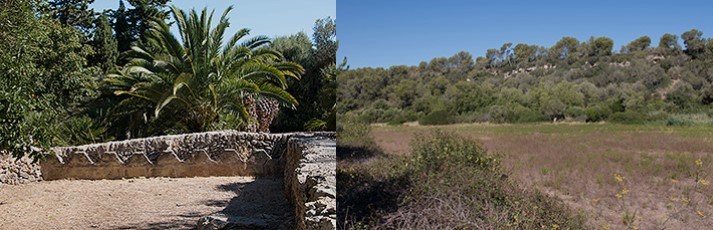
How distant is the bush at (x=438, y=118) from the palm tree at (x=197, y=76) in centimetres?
592

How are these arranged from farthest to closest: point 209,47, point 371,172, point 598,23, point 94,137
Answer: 1. point 209,47
2. point 94,137
3. point 371,172
4. point 598,23

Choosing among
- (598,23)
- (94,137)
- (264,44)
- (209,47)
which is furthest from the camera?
(264,44)

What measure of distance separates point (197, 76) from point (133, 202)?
4776 millimetres

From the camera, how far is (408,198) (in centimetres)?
486

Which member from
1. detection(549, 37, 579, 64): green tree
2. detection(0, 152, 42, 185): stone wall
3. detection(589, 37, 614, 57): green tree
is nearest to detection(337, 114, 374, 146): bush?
detection(549, 37, 579, 64): green tree

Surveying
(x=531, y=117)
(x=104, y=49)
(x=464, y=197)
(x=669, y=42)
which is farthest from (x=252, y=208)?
(x=104, y=49)

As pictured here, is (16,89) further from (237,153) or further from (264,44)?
(264,44)

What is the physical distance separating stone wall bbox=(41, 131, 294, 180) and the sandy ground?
27cm

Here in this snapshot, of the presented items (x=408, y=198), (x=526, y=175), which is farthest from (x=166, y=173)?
(x=526, y=175)

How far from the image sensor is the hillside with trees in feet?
14.8

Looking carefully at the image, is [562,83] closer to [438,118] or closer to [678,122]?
[678,122]

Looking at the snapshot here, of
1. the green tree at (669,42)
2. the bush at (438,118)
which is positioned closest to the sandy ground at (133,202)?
the bush at (438,118)

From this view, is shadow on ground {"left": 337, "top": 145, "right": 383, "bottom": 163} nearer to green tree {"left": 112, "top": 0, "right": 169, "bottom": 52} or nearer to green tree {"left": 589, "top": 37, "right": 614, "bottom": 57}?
green tree {"left": 589, "top": 37, "right": 614, "bottom": 57}

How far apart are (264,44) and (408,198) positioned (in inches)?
327
